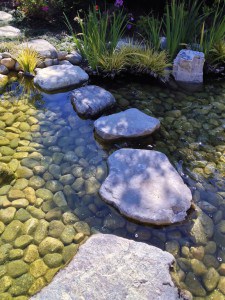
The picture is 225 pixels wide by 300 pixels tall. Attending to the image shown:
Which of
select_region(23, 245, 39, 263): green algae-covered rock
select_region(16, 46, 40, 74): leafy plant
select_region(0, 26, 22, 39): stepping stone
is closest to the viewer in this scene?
select_region(23, 245, 39, 263): green algae-covered rock

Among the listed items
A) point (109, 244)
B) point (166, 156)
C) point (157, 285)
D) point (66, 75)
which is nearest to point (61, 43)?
point (66, 75)

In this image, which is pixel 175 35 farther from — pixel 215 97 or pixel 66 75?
pixel 66 75

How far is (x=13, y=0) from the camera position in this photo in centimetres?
708

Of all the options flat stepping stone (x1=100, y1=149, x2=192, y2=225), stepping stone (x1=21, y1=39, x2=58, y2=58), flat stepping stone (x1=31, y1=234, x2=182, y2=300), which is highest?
stepping stone (x1=21, y1=39, x2=58, y2=58)

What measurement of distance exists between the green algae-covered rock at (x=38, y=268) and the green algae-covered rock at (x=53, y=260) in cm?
3

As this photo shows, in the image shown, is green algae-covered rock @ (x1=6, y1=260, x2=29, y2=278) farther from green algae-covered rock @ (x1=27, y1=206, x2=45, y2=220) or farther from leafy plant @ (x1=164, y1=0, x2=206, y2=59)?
leafy plant @ (x1=164, y1=0, x2=206, y2=59)

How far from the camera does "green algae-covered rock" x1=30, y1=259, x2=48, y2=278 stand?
91.8 inches

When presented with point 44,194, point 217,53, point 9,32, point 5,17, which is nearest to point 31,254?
point 44,194

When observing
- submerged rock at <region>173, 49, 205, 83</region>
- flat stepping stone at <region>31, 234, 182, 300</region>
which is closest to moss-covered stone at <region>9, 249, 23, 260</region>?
flat stepping stone at <region>31, 234, 182, 300</region>

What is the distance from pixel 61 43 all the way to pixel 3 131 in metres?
2.50

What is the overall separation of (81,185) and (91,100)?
4.75 feet

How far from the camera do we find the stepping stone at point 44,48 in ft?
16.5

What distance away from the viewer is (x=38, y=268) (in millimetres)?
2369

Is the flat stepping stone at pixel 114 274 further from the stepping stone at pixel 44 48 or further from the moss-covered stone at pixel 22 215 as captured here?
the stepping stone at pixel 44 48
